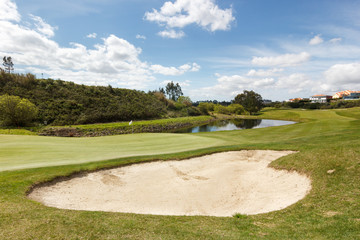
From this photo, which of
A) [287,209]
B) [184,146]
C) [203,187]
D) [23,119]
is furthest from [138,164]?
[23,119]

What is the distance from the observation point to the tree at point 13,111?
32781 millimetres

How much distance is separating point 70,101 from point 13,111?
1965cm

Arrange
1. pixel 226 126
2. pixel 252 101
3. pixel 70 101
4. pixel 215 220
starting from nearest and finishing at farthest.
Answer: pixel 215 220 → pixel 70 101 → pixel 226 126 → pixel 252 101

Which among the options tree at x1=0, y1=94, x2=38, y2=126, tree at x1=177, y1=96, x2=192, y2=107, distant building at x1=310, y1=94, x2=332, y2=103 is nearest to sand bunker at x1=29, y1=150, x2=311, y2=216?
tree at x1=0, y1=94, x2=38, y2=126

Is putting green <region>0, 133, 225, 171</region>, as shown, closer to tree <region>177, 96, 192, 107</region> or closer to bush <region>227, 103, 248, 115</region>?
tree <region>177, 96, 192, 107</region>

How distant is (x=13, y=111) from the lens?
33.0 meters

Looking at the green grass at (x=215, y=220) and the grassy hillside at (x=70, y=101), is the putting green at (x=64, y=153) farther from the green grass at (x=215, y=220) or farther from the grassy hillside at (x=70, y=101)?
the grassy hillside at (x=70, y=101)

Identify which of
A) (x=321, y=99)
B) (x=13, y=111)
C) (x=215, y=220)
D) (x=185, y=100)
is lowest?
(x=215, y=220)

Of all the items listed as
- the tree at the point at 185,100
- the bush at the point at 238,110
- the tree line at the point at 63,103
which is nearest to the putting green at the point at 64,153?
the tree line at the point at 63,103

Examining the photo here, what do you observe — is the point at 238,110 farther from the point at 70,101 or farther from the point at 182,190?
the point at 182,190

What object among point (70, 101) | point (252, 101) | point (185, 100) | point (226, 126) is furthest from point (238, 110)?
point (70, 101)

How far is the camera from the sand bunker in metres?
7.80

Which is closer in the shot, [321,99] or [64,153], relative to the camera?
[64,153]

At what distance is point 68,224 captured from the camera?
532 cm
